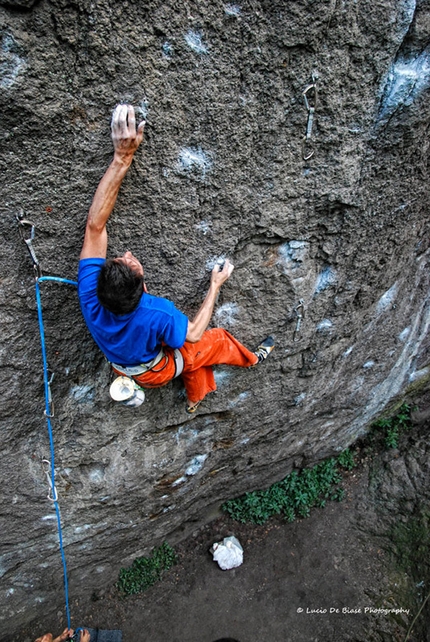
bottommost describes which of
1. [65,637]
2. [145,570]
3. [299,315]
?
[145,570]

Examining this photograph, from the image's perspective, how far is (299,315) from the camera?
3.60 m

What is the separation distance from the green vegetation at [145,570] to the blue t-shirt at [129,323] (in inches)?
143

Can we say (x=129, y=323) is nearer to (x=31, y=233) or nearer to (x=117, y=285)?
(x=117, y=285)

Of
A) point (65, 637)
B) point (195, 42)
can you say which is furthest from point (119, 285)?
point (65, 637)

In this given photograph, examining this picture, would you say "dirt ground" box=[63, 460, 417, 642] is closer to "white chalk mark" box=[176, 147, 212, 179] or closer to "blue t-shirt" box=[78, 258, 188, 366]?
"blue t-shirt" box=[78, 258, 188, 366]

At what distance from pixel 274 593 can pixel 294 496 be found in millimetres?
1155

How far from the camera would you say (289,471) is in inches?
226

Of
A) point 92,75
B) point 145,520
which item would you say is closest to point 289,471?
point 145,520

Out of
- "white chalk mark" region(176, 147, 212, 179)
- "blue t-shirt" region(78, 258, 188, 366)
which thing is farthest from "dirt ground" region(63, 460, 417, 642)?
"white chalk mark" region(176, 147, 212, 179)

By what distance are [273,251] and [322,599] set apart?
4331mm

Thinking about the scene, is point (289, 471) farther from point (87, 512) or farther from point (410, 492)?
point (87, 512)

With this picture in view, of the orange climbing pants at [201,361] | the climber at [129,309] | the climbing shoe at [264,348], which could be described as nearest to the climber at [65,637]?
the orange climbing pants at [201,361]

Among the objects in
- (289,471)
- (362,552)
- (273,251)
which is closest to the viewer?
(273,251)

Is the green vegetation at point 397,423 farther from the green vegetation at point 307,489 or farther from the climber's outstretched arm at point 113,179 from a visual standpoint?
the climber's outstretched arm at point 113,179
